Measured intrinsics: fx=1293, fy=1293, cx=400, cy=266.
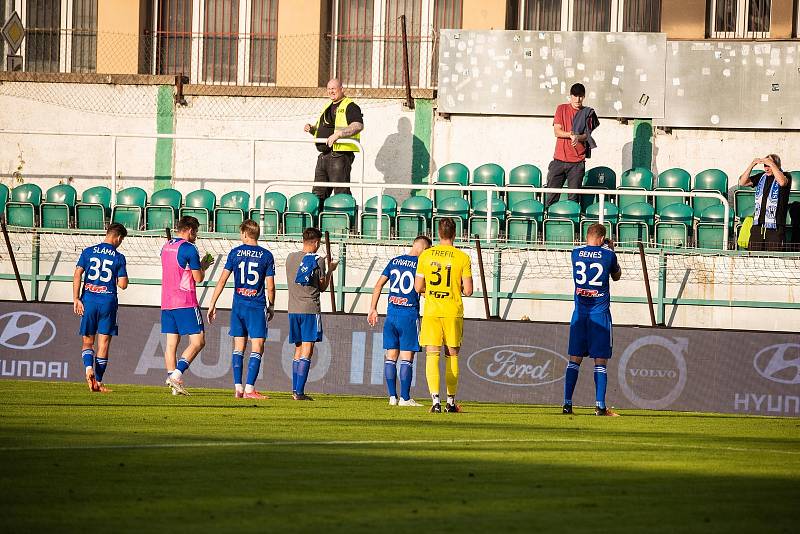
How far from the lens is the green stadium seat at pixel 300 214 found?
819 inches

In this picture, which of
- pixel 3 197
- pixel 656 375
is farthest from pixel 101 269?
pixel 3 197

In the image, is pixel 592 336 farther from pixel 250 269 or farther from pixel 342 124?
pixel 342 124

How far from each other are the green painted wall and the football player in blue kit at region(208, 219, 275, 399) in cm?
1018

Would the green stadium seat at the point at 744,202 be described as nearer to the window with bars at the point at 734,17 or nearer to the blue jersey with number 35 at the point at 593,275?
the window with bars at the point at 734,17

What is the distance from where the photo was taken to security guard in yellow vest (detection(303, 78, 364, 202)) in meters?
21.2

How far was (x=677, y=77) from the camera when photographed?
23531mm

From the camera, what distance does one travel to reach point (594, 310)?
14469 mm

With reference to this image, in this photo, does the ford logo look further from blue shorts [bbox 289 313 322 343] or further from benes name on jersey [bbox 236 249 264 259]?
benes name on jersey [bbox 236 249 264 259]

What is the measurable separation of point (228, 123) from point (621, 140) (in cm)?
751

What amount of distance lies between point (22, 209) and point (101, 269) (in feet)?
22.9

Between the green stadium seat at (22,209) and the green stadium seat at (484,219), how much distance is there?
24.1 ft

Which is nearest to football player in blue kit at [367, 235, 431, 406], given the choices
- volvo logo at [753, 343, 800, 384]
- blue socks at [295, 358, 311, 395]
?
blue socks at [295, 358, 311, 395]

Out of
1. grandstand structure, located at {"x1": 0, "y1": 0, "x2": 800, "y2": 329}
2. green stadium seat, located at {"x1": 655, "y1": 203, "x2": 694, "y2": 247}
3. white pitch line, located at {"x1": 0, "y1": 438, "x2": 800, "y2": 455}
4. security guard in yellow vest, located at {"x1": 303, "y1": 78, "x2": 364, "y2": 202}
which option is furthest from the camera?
security guard in yellow vest, located at {"x1": 303, "y1": 78, "x2": 364, "y2": 202}

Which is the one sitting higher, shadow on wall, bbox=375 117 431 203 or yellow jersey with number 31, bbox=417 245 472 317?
shadow on wall, bbox=375 117 431 203
